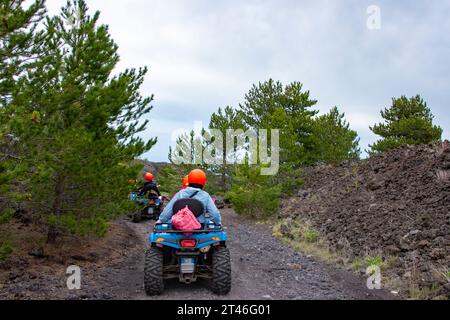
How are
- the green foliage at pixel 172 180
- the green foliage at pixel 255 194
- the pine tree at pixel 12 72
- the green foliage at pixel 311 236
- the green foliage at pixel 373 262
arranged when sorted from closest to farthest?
the pine tree at pixel 12 72 < the green foliage at pixel 373 262 < the green foliage at pixel 311 236 < the green foliage at pixel 255 194 < the green foliage at pixel 172 180

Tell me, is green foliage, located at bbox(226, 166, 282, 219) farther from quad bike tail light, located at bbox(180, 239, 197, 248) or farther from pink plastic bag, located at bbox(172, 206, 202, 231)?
quad bike tail light, located at bbox(180, 239, 197, 248)

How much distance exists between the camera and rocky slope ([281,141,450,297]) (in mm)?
8203

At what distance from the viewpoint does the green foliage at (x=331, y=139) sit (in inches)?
1089

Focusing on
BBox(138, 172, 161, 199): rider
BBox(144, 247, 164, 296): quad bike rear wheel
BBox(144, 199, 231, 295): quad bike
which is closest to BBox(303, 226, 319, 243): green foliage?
BBox(138, 172, 161, 199): rider

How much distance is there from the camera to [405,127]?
28.0m

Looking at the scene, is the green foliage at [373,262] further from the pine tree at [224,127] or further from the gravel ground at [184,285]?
the pine tree at [224,127]

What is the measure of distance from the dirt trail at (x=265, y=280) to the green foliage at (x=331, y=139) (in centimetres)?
1665

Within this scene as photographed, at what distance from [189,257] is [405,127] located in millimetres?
25066


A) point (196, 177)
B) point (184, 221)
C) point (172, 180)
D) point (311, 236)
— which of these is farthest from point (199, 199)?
point (172, 180)

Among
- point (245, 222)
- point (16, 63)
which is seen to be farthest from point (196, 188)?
point (245, 222)

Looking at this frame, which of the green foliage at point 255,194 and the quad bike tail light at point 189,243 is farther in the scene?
the green foliage at point 255,194

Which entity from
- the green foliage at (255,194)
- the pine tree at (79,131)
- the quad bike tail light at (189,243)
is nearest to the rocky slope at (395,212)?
the green foliage at (255,194)

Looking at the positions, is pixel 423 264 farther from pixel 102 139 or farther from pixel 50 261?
pixel 50 261

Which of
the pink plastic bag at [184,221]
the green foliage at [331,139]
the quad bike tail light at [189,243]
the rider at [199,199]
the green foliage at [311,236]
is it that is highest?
the green foliage at [331,139]
